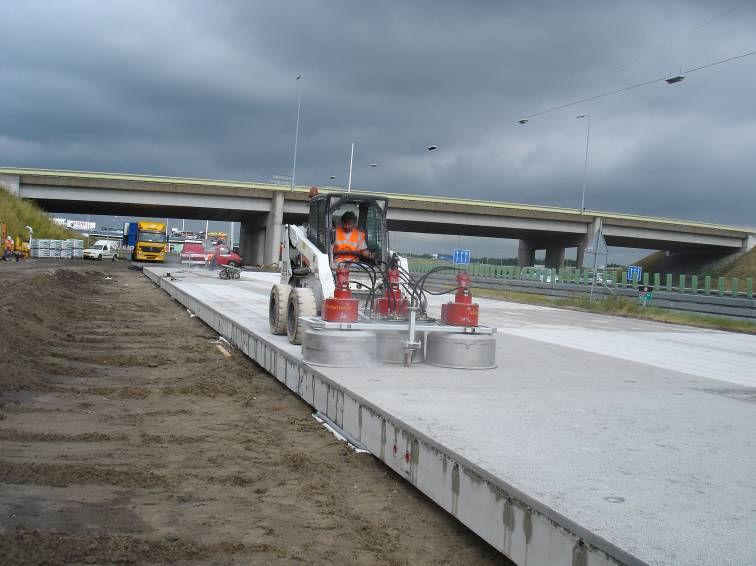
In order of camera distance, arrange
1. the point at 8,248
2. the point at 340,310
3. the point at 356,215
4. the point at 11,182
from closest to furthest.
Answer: the point at 340,310 < the point at 356,215 < the point at 8,248 < the point at 11,182

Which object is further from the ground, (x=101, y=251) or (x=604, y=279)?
(x=604, y=279)

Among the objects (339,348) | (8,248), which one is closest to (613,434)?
(339,348)

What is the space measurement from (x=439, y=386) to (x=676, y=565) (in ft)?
13.5

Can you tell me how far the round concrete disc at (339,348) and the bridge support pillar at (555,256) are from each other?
70324mm

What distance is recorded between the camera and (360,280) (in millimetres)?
11031

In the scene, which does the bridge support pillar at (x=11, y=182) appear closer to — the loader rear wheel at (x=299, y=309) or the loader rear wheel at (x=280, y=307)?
the loader rear wheel at (x=280, y=307)

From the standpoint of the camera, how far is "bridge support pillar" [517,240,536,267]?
267 ft

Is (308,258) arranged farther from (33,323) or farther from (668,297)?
(668,297)

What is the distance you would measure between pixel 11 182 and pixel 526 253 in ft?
178

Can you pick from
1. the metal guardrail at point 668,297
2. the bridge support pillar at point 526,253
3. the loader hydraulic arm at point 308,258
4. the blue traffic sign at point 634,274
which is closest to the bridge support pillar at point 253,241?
the bridge support pillar at point 526,253

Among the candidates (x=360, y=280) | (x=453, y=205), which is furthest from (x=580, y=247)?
(x=360, y=280)

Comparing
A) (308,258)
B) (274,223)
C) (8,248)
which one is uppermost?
(274,223)

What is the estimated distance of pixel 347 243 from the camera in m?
10.6

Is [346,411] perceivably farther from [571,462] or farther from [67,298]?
[67,298]
